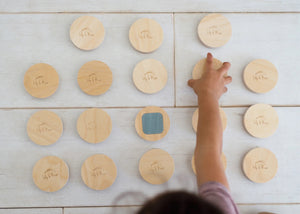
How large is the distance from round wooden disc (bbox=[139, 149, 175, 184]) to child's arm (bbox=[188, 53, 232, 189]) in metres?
0.13

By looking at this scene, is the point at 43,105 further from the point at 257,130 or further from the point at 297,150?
the point at 297,150

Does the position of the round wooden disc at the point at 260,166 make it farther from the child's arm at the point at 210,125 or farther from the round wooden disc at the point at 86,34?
the round wooden disc at the point at 86,34

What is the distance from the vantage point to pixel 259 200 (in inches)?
29.1

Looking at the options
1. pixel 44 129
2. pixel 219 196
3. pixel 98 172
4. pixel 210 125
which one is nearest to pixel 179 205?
pixel 219 196

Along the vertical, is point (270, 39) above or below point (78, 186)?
above

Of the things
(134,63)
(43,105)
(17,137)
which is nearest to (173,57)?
(134,63)

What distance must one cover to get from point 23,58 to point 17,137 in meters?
0.24

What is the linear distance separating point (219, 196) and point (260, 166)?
0.89 feet

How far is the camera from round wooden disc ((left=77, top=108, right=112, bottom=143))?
2.37 feet

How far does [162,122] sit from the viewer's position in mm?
729

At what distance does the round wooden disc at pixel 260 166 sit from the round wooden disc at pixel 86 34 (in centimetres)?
56

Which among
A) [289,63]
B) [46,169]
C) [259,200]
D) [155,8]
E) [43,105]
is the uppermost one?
[155,8]

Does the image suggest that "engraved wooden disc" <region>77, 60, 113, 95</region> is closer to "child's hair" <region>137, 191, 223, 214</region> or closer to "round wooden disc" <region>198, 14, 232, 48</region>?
"round wooden disc" <region>198, 14, 232, 48</region>

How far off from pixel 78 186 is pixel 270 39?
0.73 m
